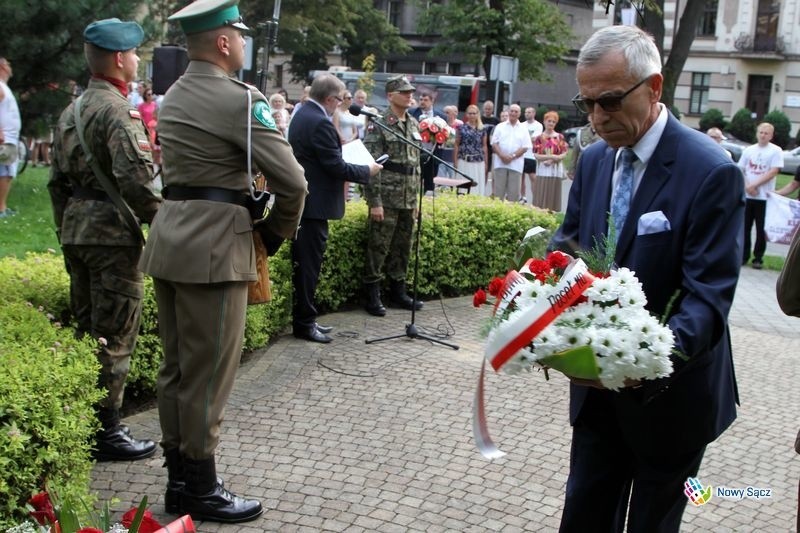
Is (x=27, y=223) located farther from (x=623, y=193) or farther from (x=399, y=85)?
(x=623, y=193)

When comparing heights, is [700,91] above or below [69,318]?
above

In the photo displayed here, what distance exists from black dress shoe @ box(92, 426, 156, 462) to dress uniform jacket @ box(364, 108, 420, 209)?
4.03 meters

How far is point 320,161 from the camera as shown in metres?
7.68

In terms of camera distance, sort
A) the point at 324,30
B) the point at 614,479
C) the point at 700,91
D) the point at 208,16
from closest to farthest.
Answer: the point at 614,479
the point at 208,16
the point at 324,30
the point at 700,91

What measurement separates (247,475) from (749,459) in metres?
3.03

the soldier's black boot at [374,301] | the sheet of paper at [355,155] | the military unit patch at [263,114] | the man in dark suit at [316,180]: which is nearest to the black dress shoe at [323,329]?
the man in dark suit at [316,180]

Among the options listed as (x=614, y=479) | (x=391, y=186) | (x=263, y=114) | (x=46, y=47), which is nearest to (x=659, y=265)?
→ (x=614, y=479)

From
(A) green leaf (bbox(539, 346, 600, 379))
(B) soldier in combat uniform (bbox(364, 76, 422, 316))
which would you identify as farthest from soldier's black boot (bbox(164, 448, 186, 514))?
(B) soldier in combat uniform (bbox(364, 76, 422, 316))

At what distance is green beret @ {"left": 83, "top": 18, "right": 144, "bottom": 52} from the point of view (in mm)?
4840

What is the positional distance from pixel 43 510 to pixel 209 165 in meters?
1.63

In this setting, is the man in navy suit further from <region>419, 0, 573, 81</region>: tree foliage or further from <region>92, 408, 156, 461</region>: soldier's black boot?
<region>419, 0, 573, 81</region>: tree foliage

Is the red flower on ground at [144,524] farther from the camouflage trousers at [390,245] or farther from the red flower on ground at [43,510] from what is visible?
the camouflage trousers at [390,245]

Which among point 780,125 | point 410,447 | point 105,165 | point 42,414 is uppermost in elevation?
point 105,165

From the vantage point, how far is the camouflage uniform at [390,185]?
28.3 ft
